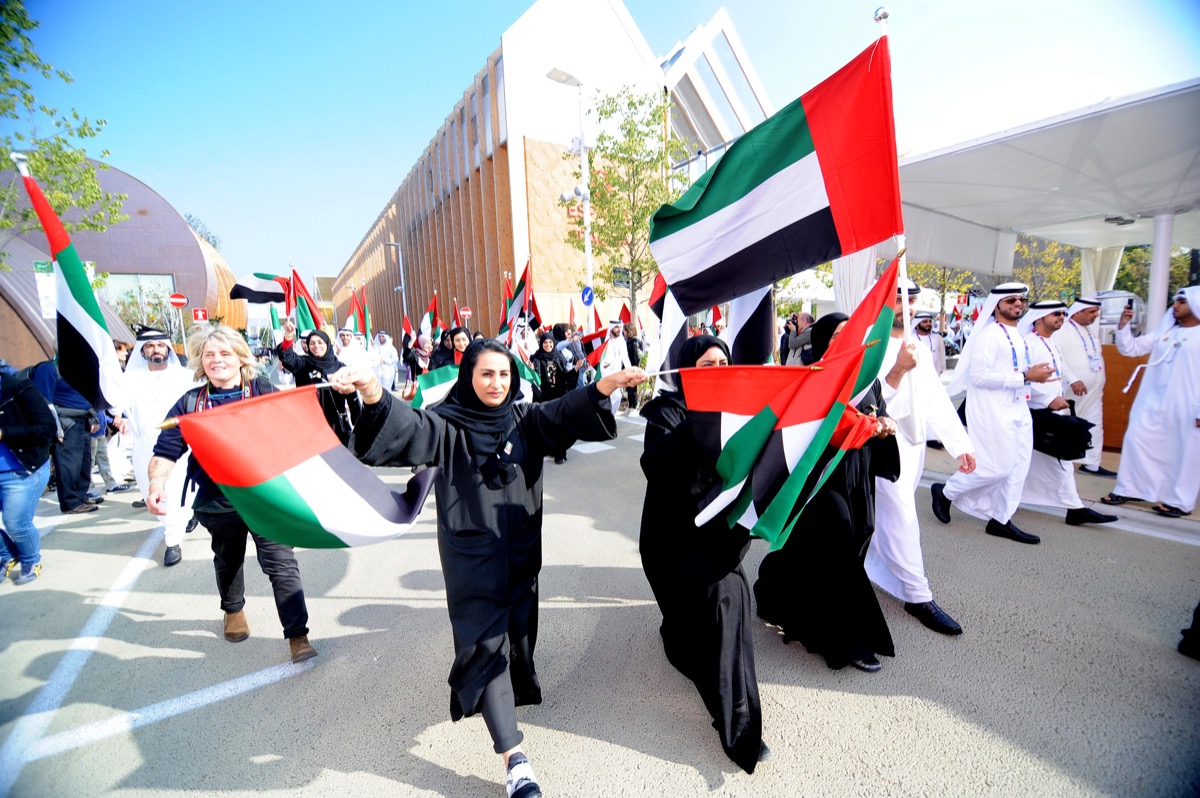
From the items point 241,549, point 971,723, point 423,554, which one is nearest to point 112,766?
point 241,549

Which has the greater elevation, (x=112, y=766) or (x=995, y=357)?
(x=995, y=357)

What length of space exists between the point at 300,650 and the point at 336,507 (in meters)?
1.68

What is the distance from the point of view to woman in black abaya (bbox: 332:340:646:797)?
215 centimetres

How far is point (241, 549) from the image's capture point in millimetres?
3379

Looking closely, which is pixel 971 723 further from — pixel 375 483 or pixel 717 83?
pixel 717 83

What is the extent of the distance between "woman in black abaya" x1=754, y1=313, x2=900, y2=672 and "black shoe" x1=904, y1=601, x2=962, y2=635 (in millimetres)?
515

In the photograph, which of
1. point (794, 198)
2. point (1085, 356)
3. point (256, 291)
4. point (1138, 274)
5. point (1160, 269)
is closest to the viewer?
point (794, 198)

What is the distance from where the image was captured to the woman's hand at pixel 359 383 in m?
2.04

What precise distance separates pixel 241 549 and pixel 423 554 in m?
1.68

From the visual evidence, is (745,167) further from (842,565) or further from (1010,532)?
(1010,532)

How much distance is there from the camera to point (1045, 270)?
28.1m

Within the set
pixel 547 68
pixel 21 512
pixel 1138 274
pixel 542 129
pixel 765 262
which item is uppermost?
pixel 547 68

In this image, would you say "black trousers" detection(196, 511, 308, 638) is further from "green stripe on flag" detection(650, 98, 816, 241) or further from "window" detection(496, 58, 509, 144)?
"window" detection(496, 58, 509, 144)

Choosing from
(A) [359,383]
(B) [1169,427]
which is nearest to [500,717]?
(A) [359,383]
